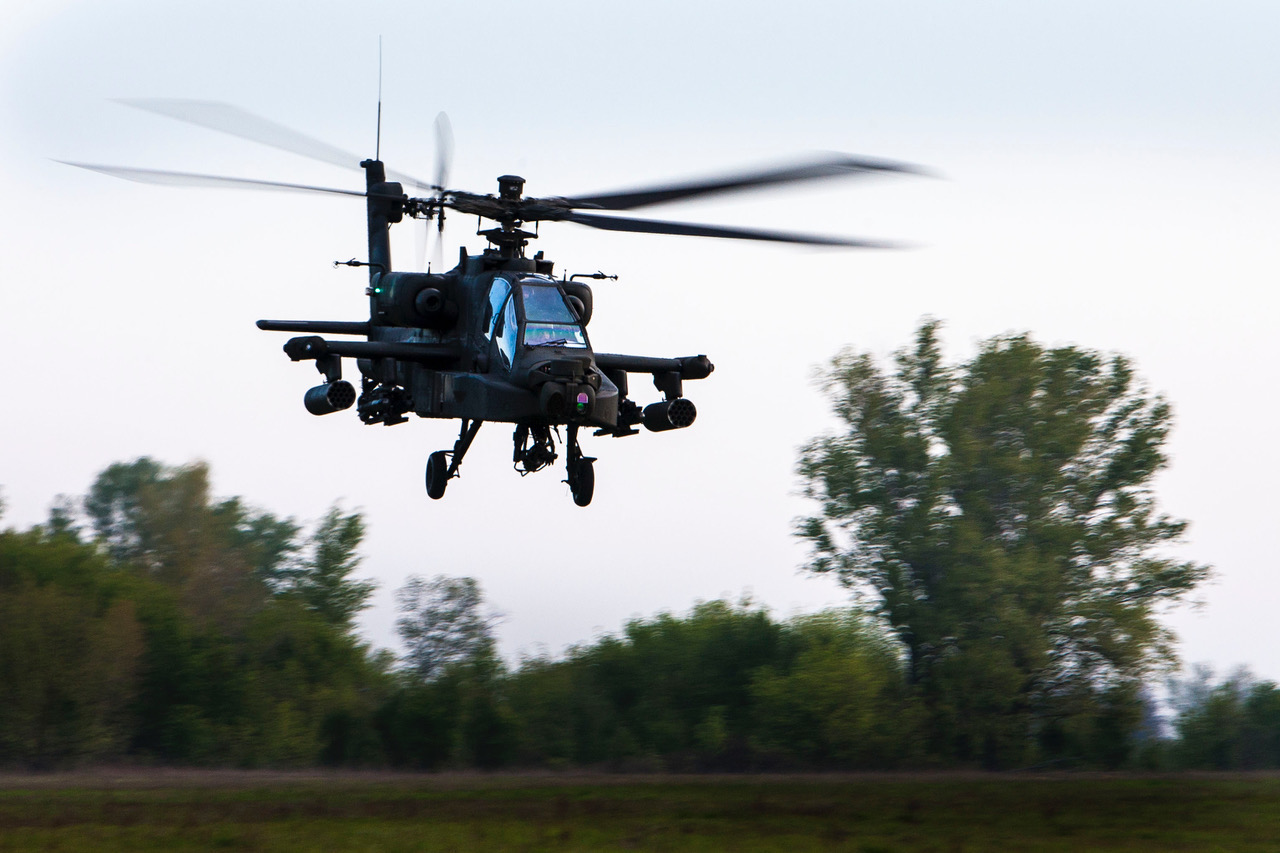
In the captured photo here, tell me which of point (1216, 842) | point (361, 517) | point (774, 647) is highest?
point (361, 517)

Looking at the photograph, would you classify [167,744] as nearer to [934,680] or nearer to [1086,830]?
[934,680]

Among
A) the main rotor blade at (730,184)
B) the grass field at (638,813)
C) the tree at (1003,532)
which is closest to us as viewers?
the main rotor blade at (730,184)

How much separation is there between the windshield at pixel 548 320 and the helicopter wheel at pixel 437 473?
7.99ft

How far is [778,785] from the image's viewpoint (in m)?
37.7

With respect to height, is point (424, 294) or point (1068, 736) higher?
point (424, 294)

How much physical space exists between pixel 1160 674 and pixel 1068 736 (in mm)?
3667

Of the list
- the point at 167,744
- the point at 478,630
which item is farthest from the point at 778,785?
the point at 167,744

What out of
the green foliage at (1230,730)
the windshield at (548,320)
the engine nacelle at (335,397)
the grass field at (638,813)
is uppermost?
the windshield at (548,320)

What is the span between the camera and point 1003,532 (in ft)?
149

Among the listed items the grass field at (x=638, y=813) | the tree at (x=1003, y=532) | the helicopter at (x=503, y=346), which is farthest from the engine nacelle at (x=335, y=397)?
the tree at (x=1003, y=532)

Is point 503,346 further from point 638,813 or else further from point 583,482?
point 638,813

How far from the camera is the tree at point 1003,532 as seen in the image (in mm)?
42438

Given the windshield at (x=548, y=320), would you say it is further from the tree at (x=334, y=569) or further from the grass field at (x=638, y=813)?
the tree at (x=334, y=569)

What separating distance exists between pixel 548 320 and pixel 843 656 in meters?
31.7
